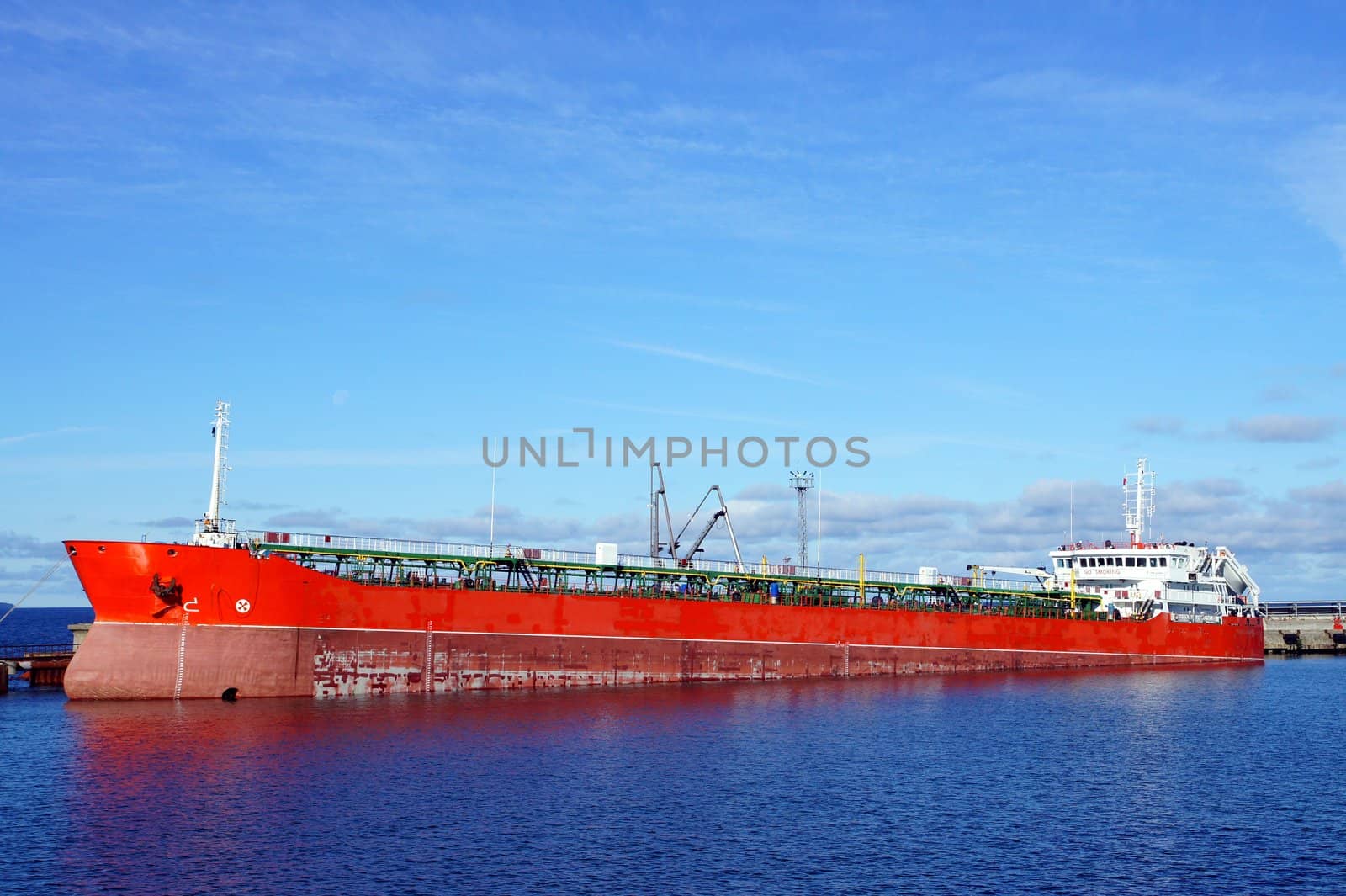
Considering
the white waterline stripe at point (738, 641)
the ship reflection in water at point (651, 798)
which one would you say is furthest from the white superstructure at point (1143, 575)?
the ship reflection in water at point (651, 798)

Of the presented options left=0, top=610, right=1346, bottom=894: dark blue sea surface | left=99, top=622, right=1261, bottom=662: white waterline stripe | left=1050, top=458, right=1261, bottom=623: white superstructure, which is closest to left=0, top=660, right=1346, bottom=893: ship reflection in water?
left=0, top=610, right=1346, bottom=894: dark blue sea surface

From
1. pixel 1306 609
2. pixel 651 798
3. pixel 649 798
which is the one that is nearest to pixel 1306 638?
pixel 1306 609

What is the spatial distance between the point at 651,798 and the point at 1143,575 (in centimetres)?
5968

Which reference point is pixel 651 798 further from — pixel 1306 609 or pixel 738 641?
pixel 1306 609

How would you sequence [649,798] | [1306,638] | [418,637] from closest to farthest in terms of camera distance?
1. [649,798]
2. [418,637]
3. [1306,638]

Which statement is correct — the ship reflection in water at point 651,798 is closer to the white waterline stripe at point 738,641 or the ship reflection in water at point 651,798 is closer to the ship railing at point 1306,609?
the white waterline stripe at point 738,641

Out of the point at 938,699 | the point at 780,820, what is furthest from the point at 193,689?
the point at 938,699

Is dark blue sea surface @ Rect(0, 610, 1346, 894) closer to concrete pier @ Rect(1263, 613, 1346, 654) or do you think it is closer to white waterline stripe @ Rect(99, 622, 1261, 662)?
white waterline stripe @ Rect(99, 622, 1261, 662)

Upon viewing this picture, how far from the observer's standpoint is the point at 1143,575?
8144 centimetres

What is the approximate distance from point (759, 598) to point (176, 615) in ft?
103

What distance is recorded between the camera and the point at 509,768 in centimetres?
3581

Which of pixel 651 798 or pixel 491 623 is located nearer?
pixel 651 798

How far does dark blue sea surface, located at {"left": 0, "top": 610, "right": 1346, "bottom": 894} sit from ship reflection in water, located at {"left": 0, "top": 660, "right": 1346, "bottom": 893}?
12 cm

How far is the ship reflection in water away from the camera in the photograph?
26156 mm
